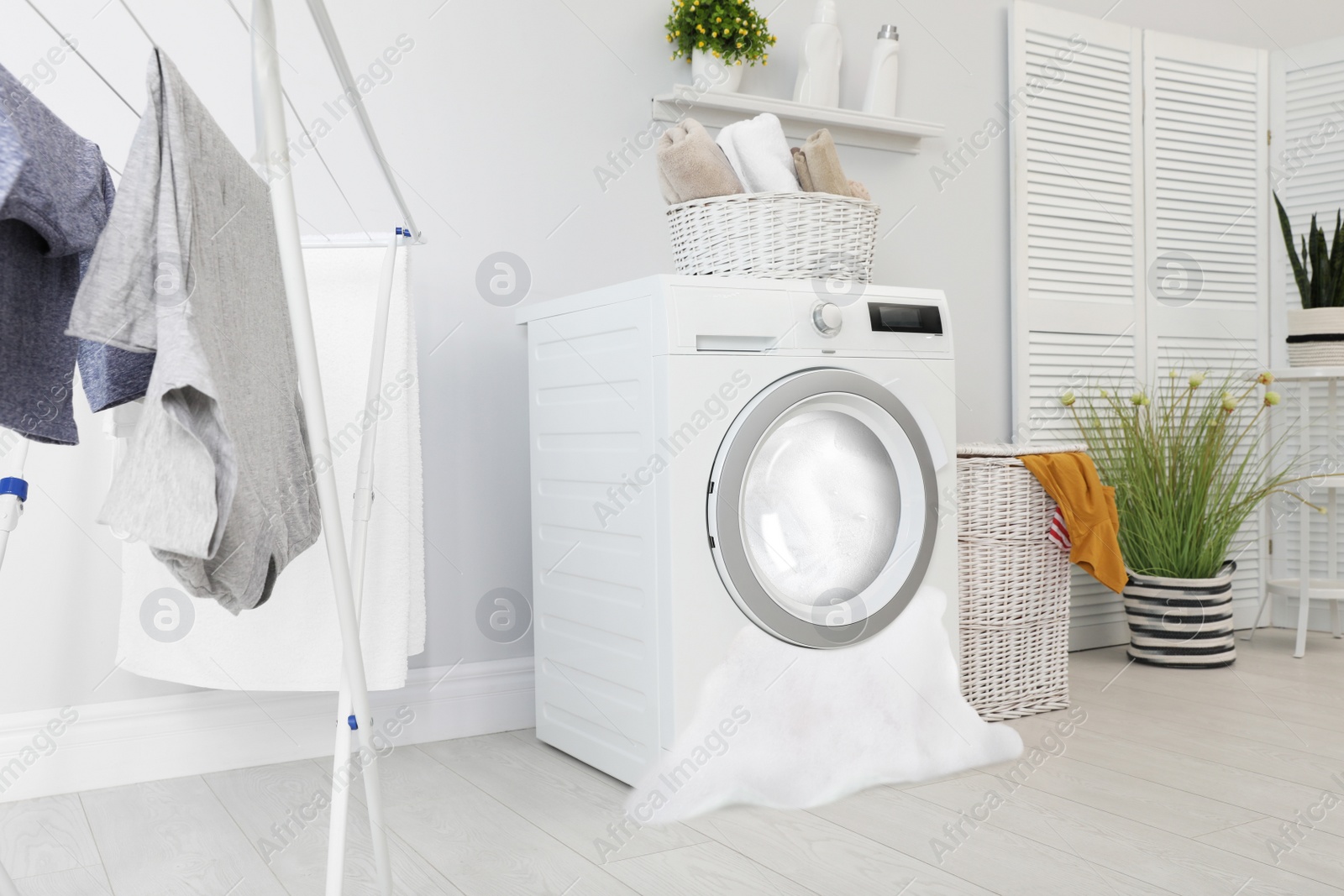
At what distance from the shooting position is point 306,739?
203 cm

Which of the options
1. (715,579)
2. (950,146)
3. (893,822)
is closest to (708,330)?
(715,579)

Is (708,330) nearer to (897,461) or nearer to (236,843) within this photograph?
(897,461)

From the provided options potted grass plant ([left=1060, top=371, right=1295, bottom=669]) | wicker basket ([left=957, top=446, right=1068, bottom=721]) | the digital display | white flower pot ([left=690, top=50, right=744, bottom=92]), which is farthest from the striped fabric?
white flower pot ([left=690, top=50, right=744, bottom=92])

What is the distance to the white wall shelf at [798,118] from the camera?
2.39m

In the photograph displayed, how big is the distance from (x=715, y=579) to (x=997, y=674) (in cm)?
80

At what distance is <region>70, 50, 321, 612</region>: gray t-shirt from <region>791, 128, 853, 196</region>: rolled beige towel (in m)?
1.19

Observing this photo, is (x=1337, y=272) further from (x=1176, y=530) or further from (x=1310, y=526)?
(x=1176, y=530)

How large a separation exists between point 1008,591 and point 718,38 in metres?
1.38

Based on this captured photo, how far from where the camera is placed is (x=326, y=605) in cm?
171

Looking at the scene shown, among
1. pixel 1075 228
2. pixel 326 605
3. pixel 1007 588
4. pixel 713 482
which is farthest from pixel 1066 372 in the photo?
pixel 326 605

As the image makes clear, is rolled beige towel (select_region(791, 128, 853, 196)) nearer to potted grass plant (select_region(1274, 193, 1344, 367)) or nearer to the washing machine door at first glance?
the washing machine door

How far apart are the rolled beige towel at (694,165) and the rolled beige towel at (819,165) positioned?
13cm

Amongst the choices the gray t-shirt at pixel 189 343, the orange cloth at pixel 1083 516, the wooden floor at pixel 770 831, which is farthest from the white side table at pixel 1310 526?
the gray t-shirt at pixel 189 343

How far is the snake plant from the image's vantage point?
289cm
